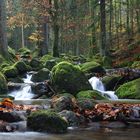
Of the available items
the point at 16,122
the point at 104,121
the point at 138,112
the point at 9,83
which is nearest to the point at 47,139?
the point at 16,122

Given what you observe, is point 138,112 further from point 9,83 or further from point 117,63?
point 117,63

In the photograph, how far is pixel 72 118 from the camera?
33.1 feet

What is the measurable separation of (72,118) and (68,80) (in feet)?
22.6

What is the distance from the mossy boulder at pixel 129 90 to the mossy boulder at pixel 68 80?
1.37 metres

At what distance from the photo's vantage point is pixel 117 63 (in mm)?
27734

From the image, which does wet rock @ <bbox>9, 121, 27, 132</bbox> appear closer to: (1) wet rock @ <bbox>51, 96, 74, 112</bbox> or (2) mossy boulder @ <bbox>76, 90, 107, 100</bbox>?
(1) wet rock @ <bbox>51, 96, 74, 112</bbox>

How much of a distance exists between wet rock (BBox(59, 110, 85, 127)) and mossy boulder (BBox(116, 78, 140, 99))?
258 inches

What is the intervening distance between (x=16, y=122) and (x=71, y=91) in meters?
7.47

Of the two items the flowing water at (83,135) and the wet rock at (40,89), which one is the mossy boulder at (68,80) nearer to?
the wet rock at (40,89)

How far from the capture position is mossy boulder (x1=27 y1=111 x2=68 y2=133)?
9102 millimetres

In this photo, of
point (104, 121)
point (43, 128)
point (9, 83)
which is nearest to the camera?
point (43, 128)

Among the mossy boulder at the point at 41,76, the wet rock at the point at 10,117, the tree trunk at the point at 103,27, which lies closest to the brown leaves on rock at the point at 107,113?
the wet rock at the point at 10,117

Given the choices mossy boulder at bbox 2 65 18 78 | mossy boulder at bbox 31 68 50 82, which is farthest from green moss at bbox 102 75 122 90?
mossy boulder at bbox 2 65 18 78

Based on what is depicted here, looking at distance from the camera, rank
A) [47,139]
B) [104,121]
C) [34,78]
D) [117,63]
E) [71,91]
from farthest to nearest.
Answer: [117,63]
[34,78]
[71,91]
[104,121]
[47,139]
